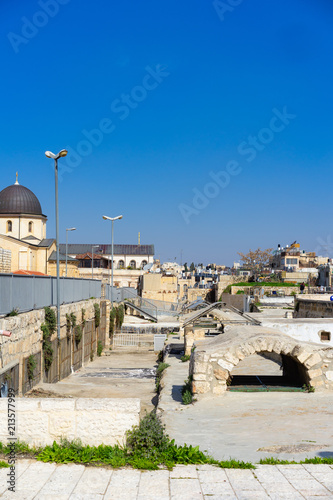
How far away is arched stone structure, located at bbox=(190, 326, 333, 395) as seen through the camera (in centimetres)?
963

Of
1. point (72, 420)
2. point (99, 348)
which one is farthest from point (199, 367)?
point (99, 348)

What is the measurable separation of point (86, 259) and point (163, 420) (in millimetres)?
67641

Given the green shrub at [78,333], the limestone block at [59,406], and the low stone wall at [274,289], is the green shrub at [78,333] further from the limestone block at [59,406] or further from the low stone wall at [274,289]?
the low stone wall at [274,289]

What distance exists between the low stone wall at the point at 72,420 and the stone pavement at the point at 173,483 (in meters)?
0.41

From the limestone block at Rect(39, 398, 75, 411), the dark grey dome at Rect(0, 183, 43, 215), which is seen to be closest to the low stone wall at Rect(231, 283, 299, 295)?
the dark grey dome at Rect(0, 183, 43, 215)

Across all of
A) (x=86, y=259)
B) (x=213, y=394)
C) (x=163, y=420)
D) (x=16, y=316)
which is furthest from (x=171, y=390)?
(x=86, y=259)

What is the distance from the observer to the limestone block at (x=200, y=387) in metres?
9.59

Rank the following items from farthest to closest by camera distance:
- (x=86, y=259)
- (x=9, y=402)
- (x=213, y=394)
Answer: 1. (x=86, y=259)
2. (x=213, y=394)
3. (x=9, y=402)

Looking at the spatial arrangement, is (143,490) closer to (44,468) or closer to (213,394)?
(44,468)

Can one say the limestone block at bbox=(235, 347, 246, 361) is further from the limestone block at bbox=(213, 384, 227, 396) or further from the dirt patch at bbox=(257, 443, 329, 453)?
the dirt patch at bbox=(257, 443, 329, 453)

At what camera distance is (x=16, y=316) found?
11.6m

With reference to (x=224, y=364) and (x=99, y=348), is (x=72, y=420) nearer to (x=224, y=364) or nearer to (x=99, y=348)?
(x=224, y=364)

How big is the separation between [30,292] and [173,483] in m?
9.25

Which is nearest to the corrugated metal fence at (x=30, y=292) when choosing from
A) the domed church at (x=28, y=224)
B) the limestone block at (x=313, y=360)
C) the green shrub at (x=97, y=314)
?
the green shrub at (x=97, y=314)
